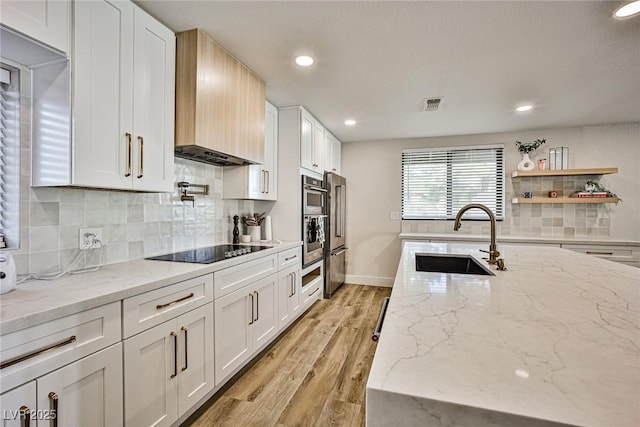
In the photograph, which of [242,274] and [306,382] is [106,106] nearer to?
[242,274]

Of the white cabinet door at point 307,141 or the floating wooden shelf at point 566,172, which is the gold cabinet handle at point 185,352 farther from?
the floating wooden shelf at point 566,172

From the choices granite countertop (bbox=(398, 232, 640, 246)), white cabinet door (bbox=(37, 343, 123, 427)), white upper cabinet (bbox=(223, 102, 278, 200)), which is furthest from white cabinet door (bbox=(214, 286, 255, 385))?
granite countertop (bbox=(398, 232, 640, 246))

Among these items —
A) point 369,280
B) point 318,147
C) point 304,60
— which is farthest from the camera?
point 369,280

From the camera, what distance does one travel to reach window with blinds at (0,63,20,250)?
1.35m

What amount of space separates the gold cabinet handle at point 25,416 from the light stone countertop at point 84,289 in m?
0.26

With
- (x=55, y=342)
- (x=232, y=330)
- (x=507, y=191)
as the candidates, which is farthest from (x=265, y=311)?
(x=507, y=191)

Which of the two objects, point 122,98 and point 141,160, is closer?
point 122,98

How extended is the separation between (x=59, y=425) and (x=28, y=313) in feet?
1.38

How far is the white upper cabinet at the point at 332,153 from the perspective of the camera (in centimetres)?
407

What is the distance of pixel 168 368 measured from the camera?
1.47 m

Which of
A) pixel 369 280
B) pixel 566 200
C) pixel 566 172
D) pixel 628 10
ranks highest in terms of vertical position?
pixel 628 10

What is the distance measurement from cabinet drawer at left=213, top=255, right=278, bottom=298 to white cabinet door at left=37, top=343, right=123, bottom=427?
0.66 m

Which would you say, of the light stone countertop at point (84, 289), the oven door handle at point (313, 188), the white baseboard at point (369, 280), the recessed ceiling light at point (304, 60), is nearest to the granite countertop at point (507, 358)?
the light stone countertop at point (84, 289)

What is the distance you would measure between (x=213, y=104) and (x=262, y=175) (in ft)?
3.36
